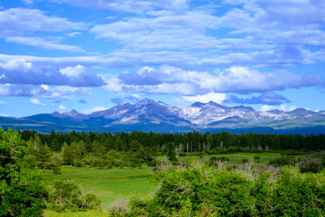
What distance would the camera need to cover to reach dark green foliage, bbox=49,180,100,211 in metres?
103

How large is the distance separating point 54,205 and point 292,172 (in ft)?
142

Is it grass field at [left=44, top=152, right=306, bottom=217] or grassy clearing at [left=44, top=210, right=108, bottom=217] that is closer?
grassy clearing at [left=44, top=210, right=108, bottom=217]

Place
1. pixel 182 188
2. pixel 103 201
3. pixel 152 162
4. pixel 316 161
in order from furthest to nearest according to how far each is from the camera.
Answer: pixel 152 162 → pixel 316 161 → pixel 103 201 → pixel 182 188

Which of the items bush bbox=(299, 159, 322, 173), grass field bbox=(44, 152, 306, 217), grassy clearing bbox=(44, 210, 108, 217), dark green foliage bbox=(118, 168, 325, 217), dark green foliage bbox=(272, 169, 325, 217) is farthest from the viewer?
bush bbox=(299, 159, 322, 173)

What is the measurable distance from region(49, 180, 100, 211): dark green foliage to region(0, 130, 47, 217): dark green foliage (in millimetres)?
24780

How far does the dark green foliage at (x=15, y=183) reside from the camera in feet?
246

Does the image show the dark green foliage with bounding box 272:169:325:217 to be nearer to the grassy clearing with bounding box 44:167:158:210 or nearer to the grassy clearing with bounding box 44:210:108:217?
the grassy clearing with bounding box 44:210:108:217

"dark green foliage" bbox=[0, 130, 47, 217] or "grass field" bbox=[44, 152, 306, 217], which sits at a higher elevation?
"dark green foliage" bbox=[0, 130, 47, 217]

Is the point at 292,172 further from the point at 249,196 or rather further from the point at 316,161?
the point at 316,161

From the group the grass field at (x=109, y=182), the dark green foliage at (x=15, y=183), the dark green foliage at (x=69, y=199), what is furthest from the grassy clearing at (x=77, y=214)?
the dark green foliage at (x=15, y=183)

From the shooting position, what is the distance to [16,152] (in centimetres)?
7550

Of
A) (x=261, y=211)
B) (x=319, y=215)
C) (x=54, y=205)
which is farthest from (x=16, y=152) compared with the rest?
(x=319, y=215)

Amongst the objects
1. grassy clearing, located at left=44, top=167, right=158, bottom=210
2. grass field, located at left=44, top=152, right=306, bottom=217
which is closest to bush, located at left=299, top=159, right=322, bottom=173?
grass field, located at left=44, top=152, right=306, bottom=217

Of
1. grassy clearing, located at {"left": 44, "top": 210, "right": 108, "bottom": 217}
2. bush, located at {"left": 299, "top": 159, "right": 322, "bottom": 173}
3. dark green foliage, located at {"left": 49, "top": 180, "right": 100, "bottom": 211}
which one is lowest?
grassy clearing, located at {"left": 44, "top": 210, "right": 108, "bottom": 217}
